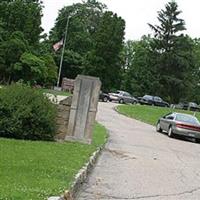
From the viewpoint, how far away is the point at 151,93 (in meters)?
94.9

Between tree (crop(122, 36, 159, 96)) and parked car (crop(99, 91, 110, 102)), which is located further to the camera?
tree (crop(122, 36, 159, 96))

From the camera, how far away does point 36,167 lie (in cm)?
1130

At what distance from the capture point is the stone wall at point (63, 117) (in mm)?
19359

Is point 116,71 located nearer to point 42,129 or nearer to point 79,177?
point 42,129

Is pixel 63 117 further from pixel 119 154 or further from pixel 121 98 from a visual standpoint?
pixel 121 98

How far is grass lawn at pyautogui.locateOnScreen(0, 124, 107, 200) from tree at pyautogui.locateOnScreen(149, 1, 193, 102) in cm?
7632

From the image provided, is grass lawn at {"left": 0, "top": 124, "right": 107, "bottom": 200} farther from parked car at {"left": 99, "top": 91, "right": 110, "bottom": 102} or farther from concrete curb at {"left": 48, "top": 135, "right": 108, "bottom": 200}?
parked car at {"left": 99, "top": 91, "right": 110, "bottom": 102}

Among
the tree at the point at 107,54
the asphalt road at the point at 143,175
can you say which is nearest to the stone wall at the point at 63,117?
the asphalt road at the point at 143,175

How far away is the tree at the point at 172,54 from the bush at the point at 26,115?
74409 mm

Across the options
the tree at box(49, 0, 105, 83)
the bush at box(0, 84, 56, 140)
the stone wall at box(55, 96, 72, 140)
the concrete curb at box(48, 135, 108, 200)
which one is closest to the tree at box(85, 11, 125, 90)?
the tree at box(49, 0, 105, 83)

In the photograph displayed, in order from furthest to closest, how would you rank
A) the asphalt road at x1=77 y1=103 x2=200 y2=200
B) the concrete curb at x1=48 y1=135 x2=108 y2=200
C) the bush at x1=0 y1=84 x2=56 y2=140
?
the bush at x1=0 y1=84 x2=56 y2=140 < the asphalt road at x1=77 y1=103 x2=200 y2=200 < the concrete curb at x1=48 y1=135 x2=108 y2=200

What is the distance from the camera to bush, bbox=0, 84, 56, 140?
1736cm

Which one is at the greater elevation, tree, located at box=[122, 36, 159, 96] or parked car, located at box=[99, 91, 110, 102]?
tree, located at box=[122, 36, 159, 96]

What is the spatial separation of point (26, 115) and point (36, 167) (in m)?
6.24
